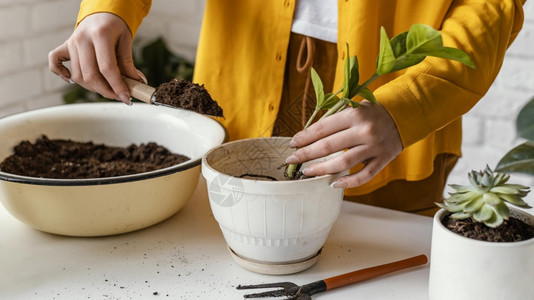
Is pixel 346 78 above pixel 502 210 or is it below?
above

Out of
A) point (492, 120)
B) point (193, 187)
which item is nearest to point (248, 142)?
point (193, 187)

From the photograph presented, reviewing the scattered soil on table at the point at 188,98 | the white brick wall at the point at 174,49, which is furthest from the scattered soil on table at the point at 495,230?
the white brick wall at the point at 174,49

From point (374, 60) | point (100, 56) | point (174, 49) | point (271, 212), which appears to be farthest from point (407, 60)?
point (174, 49)

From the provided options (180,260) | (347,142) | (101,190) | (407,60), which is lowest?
(180,260)

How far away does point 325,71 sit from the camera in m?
1.25

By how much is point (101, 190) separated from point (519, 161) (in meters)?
0.60

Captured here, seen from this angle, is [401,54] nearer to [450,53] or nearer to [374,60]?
[450,53]

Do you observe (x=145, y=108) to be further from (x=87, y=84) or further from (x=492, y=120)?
(x=492, y=120)

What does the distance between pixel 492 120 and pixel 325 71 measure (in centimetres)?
104

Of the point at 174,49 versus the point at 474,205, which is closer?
the point at 474,205

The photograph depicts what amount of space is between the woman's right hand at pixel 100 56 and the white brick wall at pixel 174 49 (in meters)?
1.20

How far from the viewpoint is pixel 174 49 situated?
259 centimetres

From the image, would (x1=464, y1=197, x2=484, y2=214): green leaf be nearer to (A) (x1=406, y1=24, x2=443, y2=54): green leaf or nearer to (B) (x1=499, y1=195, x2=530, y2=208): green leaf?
(B) (x1=499, y1=195, x2=530, y2=208): green leaf

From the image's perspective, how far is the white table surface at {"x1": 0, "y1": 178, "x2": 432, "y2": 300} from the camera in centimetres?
89
